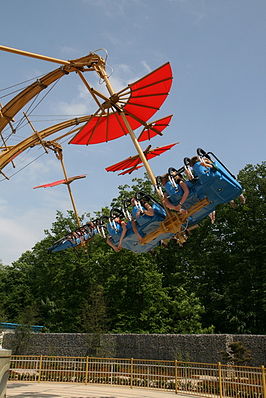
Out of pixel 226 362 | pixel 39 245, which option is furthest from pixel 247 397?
pixel 39 245

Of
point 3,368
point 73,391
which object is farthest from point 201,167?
point 73,391

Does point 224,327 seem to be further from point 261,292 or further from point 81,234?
point 81,234

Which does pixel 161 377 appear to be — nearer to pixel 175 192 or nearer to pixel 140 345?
pixel 140 345

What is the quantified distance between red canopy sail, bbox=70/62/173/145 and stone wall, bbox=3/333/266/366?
446 inches

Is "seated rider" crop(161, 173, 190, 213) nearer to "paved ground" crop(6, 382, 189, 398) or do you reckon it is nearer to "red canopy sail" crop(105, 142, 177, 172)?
"red canopy sail" crop(105, 142, 177, 172)

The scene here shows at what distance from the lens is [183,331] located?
23062 mm

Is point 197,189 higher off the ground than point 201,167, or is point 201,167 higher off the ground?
point 201,167

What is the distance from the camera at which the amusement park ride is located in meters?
6.77

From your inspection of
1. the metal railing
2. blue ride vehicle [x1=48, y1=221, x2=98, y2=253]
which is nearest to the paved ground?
the metal railing

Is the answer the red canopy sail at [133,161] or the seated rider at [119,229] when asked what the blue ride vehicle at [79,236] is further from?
the red canopy sail at [133,161]

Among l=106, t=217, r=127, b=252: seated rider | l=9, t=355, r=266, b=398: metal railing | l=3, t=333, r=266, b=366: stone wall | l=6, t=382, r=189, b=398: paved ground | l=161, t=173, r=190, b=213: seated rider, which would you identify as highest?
l=161, t=173, r=190, b=213: seated rider

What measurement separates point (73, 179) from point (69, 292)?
1839 cm

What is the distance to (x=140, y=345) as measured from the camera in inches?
737

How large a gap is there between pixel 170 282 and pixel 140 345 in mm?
9871
